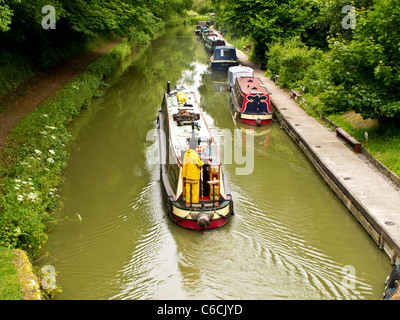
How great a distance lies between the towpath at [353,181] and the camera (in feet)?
30.6

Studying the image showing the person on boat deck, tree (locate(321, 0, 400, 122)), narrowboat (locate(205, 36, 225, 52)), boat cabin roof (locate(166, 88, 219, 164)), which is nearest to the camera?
the person on boat deck

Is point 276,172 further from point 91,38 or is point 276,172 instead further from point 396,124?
point 91,38

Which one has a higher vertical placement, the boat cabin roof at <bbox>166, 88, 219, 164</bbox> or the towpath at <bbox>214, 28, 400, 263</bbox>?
the boat cabin roof at <bbox>166, 88, 219, 164</bbox>

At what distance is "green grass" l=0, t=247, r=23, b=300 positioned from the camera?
6.71 m

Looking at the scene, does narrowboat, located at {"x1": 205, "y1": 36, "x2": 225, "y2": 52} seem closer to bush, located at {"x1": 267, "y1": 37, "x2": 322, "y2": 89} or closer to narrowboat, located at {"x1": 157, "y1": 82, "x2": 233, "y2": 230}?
bush, located at {"x1": 267, "y1": 37, "x2": 322, "y2": 89}

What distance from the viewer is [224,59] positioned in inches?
1128

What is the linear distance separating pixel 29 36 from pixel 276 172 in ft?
49.6

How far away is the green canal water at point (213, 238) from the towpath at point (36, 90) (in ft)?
7.57

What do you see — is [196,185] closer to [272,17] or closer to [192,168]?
[192,168]

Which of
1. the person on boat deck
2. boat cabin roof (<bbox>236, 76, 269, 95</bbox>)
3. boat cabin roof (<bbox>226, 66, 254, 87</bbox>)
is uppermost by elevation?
boat cabin roof (<bbox>226, 66, 254, 87</bbox>)

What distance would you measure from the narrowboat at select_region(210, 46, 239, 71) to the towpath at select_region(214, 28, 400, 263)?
11.3 m

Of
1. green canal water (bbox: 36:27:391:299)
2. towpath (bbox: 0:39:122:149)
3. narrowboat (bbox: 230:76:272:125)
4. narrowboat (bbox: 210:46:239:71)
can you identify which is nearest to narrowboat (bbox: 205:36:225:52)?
narrowboat (bbox: 210:46:239:71)

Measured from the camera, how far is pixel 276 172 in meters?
13.6
